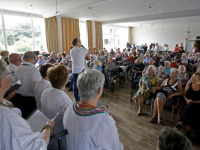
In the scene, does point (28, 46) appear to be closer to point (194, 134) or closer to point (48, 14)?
point (48, 14)

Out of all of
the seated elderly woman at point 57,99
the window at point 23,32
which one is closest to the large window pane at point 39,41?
the window at point 23,32

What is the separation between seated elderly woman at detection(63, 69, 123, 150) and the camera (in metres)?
0.84

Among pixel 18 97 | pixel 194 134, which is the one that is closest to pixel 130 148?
pixel 194 134

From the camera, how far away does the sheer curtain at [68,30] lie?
8.81 meters

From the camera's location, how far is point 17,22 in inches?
293

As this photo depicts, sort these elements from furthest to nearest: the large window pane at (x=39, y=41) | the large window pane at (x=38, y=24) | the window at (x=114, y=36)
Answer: the window at (x=114, y=36)
the large window pane at (x=39, y=41)
the large window pane at (x=38, y=24)

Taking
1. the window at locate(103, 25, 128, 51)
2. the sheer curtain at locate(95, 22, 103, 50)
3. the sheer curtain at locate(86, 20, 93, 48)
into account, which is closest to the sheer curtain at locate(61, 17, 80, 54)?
the sheer curtain at locate(86, 20, 93, 48)

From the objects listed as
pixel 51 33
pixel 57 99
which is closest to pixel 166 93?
pixel 57 99

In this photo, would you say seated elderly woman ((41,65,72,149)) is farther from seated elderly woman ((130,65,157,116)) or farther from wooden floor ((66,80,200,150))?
seated elderly woman ((130,65,157,116))

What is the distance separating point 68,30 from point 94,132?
9085mm

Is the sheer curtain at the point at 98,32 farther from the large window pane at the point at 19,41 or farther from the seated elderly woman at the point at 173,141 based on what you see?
the seated elderly woman at the point at 173,141

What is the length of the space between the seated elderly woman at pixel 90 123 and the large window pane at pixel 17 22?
815 cm

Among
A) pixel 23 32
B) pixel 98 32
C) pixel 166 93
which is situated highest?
pixel 98 32

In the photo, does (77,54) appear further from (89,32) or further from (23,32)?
(89,32)
